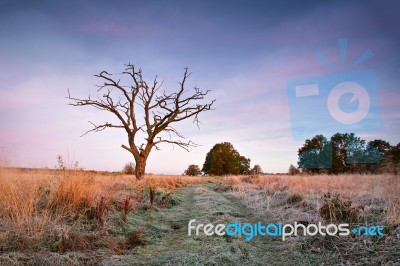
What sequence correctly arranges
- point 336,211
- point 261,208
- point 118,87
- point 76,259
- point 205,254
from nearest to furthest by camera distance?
1. point 76,259
2. point 205,254
3. point 336,211
4. point 261,208
5. point 118,87

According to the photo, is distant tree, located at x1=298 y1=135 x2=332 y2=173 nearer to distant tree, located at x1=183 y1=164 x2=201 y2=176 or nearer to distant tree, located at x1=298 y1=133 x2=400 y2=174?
distant tree, located at x1=298 y1=133 x2=400 y2=174

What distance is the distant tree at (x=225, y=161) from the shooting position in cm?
5209

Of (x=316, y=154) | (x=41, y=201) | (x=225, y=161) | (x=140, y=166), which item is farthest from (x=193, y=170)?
(x=41, y=201)

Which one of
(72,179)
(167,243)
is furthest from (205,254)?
(72,179)

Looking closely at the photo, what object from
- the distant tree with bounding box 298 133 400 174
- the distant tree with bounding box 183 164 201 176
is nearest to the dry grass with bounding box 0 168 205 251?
the distant tree with bounding box 298 133 400 174

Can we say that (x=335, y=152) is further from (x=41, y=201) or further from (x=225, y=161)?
(x=41, y=201)

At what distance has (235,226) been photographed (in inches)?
223

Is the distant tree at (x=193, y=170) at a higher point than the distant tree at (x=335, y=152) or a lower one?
lower

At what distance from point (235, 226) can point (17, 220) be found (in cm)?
376

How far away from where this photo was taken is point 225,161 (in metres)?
52.6

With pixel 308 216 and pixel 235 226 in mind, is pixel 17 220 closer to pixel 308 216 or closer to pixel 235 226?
pixel 235 226

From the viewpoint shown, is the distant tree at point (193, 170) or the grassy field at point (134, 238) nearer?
the grassy field at point (134, 238)

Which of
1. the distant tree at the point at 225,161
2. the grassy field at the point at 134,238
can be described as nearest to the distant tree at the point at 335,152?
the distant tree at the point at 225,161

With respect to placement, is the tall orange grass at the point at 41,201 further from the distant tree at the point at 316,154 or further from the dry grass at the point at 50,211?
the distant tree at the point at 316,154
